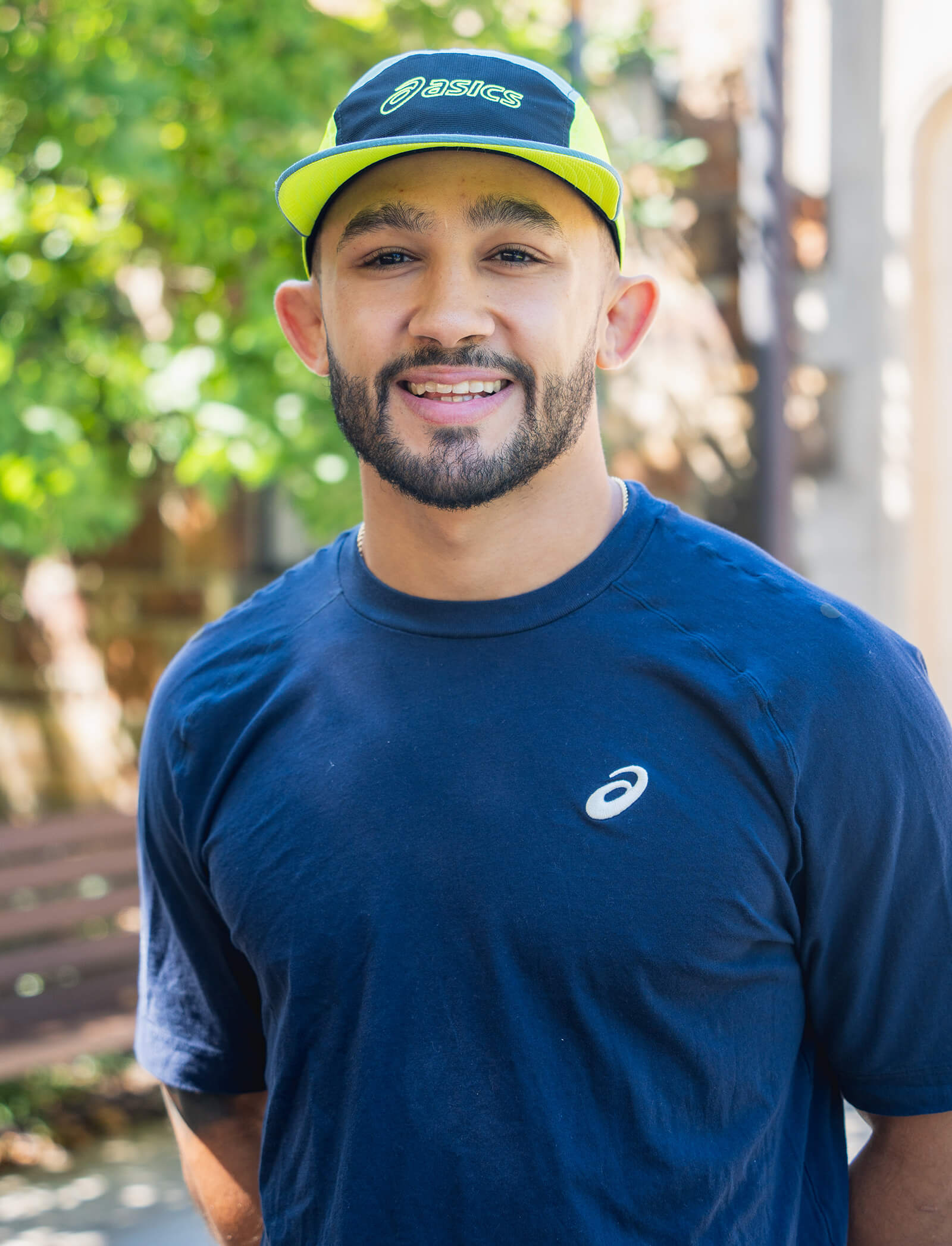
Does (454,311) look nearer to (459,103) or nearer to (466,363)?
(466,363)

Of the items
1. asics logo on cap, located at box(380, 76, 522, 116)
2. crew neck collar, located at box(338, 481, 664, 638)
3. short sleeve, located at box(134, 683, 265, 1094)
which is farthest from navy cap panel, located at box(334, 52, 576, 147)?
short sleeve, located at box(134, 683, 265, 1094)

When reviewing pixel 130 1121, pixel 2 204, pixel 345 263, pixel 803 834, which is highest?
pixel 2 204

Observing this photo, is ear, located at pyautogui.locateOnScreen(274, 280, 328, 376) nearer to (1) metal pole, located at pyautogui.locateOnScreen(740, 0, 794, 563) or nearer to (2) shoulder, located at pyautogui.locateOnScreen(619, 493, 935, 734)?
(2) shoulder, located at pyautogui.locateOnScreen(619, 493, 935, 734)

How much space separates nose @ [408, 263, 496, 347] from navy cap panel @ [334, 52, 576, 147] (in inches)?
6.5

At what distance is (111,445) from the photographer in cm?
536

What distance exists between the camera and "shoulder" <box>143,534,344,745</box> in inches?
71.7

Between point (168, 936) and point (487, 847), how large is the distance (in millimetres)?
644

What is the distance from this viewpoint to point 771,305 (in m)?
6.32

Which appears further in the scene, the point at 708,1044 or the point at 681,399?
the point at 681,399

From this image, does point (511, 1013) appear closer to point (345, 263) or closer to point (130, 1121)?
point (345, 263)

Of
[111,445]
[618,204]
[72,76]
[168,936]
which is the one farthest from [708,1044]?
[111,445]

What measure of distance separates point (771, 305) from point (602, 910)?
5261 millimetres

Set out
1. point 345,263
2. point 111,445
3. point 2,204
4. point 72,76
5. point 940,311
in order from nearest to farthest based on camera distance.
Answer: point 345,263 → point 72,76 → point 2,204 → point 111,445 → point 940,311

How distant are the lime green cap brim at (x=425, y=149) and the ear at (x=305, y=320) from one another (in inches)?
5.1
